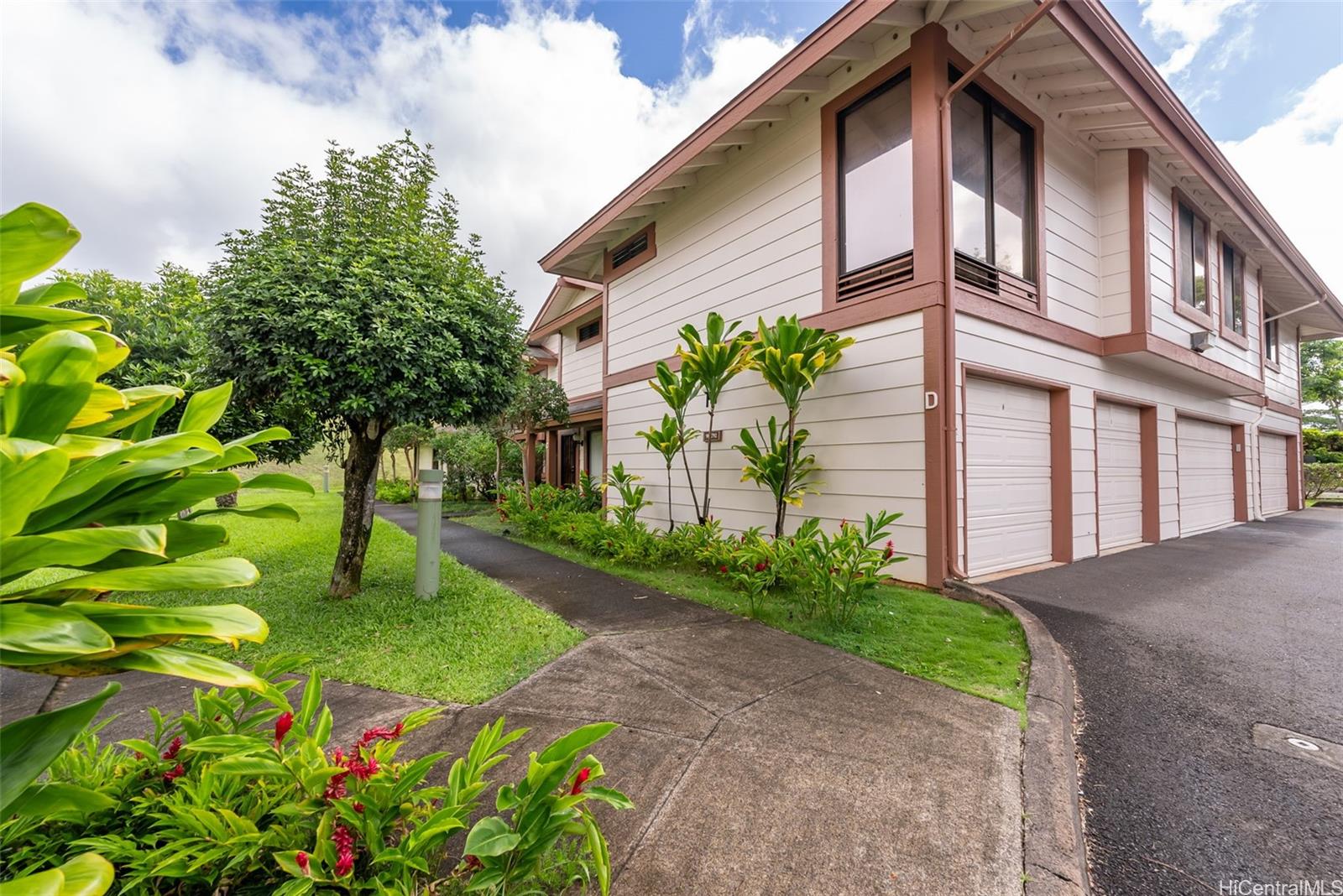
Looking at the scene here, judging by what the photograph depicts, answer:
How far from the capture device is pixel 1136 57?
511 centimetres

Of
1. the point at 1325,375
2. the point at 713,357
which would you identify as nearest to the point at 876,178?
the point at 713,357

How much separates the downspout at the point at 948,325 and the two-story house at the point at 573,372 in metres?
6.06

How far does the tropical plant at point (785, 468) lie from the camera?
5.30 m

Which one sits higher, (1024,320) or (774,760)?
(1024,320)

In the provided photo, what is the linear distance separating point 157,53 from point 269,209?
46.4 inches

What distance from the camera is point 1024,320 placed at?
5359 mm

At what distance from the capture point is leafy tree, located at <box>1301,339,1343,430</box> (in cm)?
1847

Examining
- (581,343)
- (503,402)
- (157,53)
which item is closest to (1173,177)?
(503,402)

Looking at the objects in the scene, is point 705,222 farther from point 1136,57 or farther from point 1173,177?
point 1173,177

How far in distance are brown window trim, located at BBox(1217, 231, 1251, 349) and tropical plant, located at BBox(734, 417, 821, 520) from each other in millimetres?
8055

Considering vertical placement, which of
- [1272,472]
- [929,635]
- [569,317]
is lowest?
[929,635]

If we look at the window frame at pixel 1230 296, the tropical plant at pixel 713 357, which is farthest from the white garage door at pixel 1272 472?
the tropical plant at pixel 713 357
